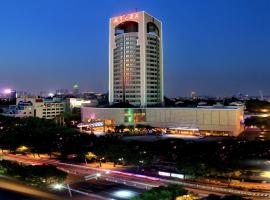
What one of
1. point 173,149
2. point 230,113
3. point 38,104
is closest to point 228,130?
point 230,113

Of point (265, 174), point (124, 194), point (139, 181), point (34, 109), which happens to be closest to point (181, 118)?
point (265, 174)

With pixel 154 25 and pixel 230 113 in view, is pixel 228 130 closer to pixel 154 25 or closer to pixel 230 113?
pixel 230 113

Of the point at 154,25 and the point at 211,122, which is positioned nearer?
the point at 211,122

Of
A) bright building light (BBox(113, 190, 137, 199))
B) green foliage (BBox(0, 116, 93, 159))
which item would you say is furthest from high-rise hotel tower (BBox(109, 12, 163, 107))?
bright building light (BBox(113, 190, 137, 199))

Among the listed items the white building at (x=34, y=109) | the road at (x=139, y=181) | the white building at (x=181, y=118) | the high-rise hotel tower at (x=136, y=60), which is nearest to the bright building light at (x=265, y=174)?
the road at (x=139, y=181)

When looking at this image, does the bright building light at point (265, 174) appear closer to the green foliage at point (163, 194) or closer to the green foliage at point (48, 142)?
the green foliage at point (163, 194)

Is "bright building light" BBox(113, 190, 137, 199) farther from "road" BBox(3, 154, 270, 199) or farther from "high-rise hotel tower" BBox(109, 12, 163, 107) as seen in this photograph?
"high-rise hotel tower" BBox(109, 12, 163, 107)

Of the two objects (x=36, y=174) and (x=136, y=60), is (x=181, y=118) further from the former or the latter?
(x=36, y=174)
